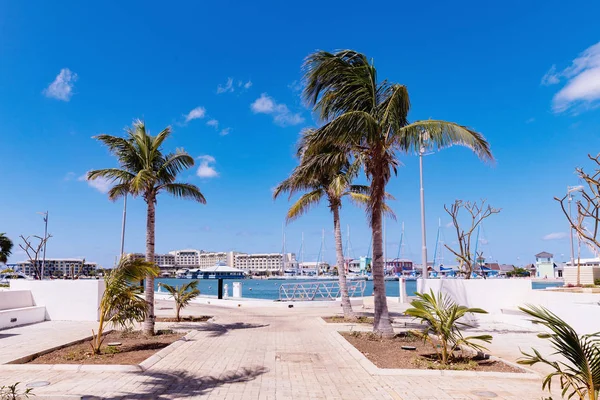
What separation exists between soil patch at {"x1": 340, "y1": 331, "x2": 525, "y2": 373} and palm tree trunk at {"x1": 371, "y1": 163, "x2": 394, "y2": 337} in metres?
0.34

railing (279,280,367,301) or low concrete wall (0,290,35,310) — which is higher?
low concrete wall (0,290,35,310)

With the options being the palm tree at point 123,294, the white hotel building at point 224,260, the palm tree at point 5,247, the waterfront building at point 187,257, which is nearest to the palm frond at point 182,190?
the palm tree at point 123,294

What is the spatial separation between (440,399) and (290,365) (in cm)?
357

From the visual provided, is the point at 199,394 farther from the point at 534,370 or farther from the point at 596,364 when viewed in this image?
the point at 534,370

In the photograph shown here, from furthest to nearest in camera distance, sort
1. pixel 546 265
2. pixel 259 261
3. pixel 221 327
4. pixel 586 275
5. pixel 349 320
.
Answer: pixel 259 261 → pixel 546 265 → pixel 586 275 → pixel 349 320 → pixel 221 327

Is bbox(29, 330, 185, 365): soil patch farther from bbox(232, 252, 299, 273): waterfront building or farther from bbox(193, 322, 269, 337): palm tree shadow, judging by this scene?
bbox(232, 252, 299, 273): waterfront building

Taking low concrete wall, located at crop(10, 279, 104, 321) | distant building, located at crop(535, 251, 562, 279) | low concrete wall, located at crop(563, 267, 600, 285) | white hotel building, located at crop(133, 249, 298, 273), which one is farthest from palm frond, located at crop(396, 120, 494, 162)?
white hotel building, located at crop(133, 249, 298, 273)

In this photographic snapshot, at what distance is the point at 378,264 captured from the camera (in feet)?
42.2

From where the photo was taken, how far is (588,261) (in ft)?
149

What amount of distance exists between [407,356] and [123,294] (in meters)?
6.63

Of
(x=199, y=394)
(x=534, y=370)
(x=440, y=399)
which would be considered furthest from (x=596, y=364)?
(x=199, y=394)

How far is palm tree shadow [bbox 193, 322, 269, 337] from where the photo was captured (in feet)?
48.3

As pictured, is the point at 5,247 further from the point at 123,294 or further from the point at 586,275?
the point at 586,275

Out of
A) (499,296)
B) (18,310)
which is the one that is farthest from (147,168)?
(499,296)
